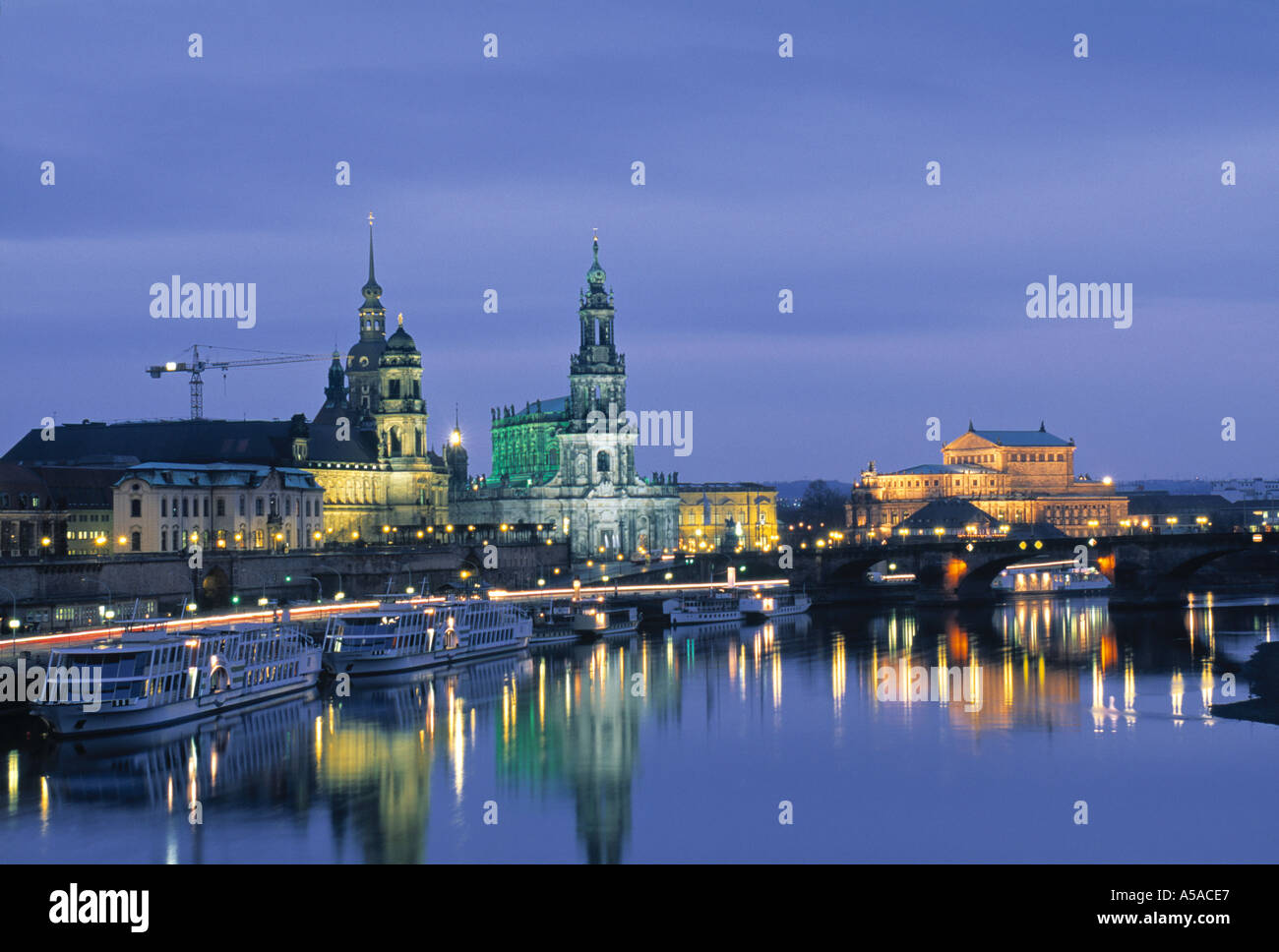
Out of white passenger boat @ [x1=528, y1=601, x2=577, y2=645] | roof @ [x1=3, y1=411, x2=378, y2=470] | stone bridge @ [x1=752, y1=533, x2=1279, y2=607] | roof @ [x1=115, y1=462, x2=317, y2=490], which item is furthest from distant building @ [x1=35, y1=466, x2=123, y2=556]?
stone bridge @ [x1=752, y1=533, x2=1279, y2=607]

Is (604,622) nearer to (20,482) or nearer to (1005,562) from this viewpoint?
(20,482)

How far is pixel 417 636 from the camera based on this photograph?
8550 centimetres

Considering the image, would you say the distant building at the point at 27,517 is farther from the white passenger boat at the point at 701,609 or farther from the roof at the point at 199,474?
the white passenger boat at the point at 701,609

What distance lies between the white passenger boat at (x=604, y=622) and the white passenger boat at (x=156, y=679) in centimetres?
3526

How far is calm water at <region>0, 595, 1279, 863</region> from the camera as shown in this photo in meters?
45.9

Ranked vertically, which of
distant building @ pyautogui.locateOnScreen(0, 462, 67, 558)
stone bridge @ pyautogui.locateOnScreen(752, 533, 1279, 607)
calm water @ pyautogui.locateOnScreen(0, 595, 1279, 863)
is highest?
distant building @ pyautogui.locateOnScreen(0, 462, 67, 558)

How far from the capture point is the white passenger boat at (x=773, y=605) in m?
124

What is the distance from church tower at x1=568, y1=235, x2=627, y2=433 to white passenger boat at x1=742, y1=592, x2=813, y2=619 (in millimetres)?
46844

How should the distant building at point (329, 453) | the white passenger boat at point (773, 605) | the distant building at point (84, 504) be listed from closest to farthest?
the distant building at point (84, 504)
the white passenger boat at point (773, 605)
the distant building at point (329, 453)

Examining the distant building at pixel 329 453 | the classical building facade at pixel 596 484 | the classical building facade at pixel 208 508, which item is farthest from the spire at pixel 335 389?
the classical building facade at pixel 208 508

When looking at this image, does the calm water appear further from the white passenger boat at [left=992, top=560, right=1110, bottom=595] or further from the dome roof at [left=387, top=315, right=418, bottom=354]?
the dome roof at [left=387, top=315, right=418, bottom=354]
